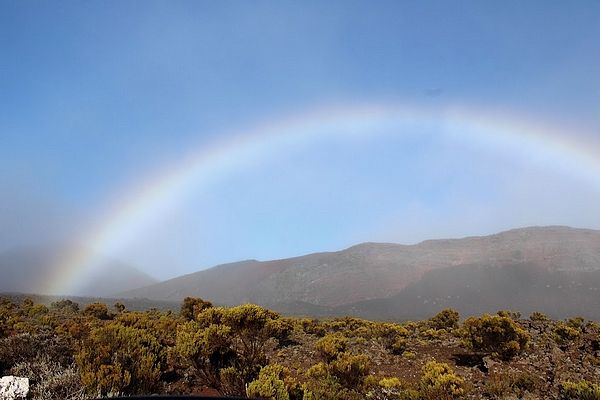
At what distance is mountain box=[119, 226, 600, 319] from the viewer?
8781 cm

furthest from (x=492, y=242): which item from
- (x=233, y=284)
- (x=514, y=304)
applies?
(x=233, y=284)

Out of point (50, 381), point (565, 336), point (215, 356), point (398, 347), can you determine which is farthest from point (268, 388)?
point (565, 336)

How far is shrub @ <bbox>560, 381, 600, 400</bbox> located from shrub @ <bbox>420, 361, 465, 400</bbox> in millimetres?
3043

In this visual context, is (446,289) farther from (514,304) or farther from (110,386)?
(110,386)

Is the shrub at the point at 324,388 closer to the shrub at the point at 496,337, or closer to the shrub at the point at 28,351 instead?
the shrub at the point at 28,351

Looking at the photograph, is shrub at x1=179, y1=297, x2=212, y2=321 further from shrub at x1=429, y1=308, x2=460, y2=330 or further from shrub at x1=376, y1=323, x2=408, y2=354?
shrub at x1=429, y1=308, x2=460, y2=330

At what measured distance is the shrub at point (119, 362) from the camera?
31.6ft

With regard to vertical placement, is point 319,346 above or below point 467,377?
above

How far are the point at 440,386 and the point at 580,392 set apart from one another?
3879 millimetres

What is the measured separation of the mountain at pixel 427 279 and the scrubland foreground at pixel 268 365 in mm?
61334

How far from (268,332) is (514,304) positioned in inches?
3333

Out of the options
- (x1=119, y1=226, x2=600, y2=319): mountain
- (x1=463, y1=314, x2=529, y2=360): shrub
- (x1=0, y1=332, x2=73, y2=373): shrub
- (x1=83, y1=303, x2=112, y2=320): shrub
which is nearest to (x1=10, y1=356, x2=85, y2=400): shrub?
(x1=0, y1=332, x2=73, y2=373): shrub

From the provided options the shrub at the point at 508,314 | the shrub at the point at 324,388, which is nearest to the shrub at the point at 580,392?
the shrub at the point at 324,388

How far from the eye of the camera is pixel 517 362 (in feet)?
57.0
